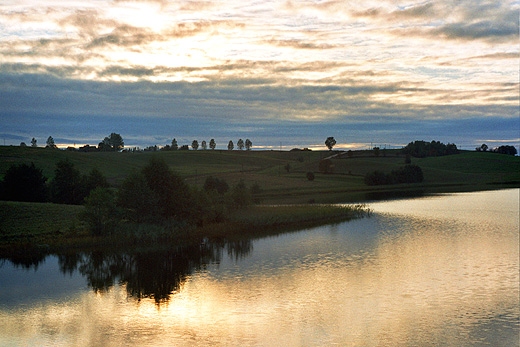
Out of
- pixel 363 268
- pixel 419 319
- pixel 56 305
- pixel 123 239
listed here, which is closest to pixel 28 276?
pixel 56 305

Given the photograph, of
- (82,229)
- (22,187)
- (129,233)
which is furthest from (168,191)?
(22,187)

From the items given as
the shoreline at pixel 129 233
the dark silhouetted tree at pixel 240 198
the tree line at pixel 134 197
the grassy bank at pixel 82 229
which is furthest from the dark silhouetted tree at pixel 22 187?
the dark silhouetted tree at pixel 240 198

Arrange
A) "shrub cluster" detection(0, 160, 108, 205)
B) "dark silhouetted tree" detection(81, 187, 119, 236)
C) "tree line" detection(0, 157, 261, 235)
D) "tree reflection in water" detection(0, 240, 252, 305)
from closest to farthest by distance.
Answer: "tree reflection in water" detection(0, 240, 252, 305) → "dark silhouetted tree" detection(81, 187, 119, 236) → "tree line" detection(0, 157, 261, 235) → "shrub cluster" detection(0, 160, 108, 205)

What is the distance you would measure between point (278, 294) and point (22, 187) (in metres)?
50.2

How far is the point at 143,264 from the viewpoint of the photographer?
47719mm

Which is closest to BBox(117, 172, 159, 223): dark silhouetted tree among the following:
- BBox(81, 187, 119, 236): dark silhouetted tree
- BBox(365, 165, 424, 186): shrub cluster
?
BBox(81, 187, 119, 236): dark silhouetted tree

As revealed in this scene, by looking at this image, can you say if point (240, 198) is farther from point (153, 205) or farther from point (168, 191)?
point (153, 205)

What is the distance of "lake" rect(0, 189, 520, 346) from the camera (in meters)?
27.7

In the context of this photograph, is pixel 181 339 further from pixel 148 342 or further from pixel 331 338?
pixel 331 338

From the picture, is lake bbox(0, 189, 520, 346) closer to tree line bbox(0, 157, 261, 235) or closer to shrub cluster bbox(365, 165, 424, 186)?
tree line bbox(0, 157, 261, 235)

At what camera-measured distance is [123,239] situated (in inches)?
2240

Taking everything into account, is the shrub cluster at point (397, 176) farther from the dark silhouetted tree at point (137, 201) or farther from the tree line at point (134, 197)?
the dark silhouetted tree at point (137, 201)

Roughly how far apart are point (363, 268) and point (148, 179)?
31.3 metres

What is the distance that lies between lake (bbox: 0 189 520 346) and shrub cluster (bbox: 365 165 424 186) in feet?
311
